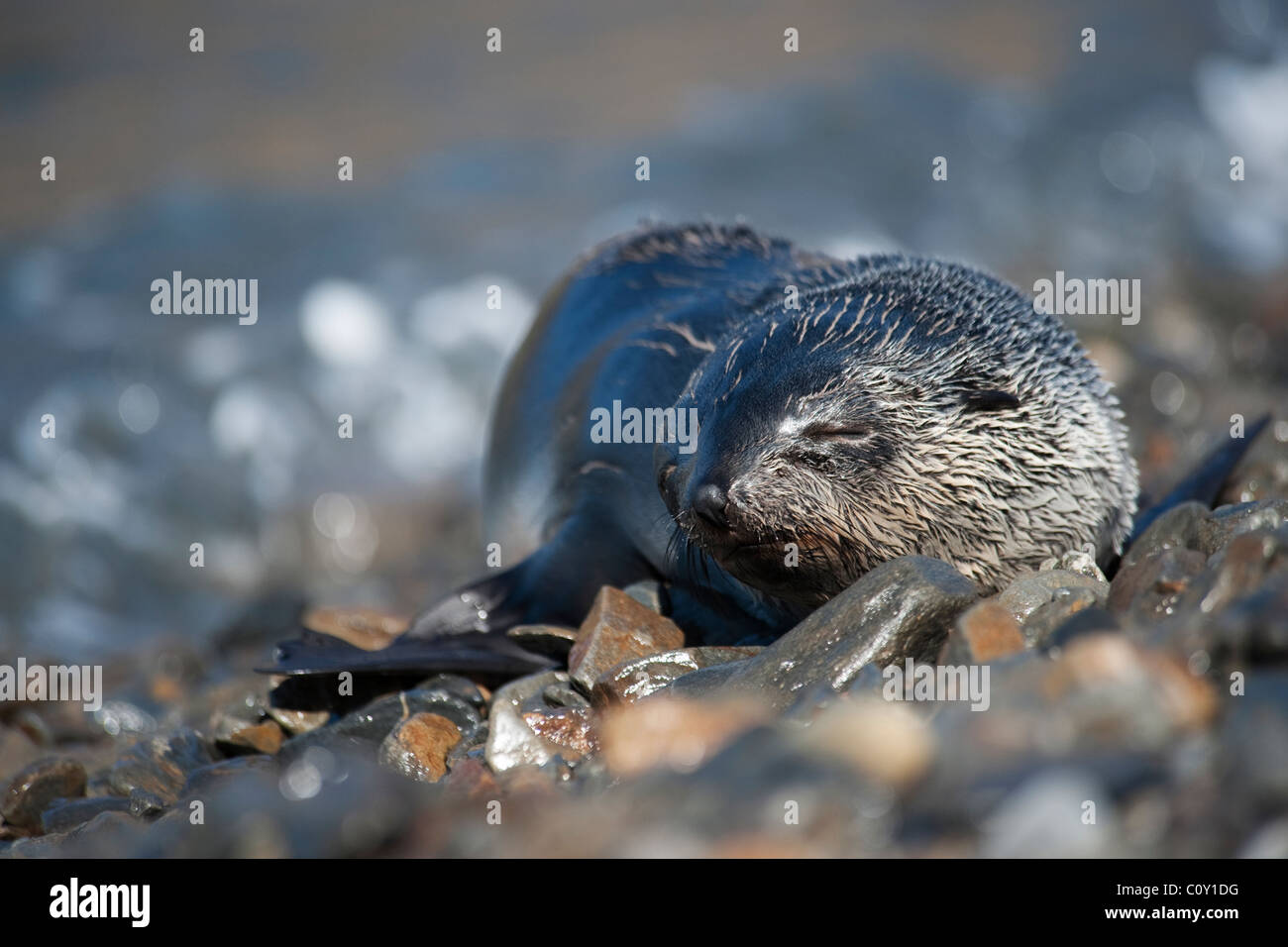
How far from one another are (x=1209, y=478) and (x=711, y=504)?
3.29 meters

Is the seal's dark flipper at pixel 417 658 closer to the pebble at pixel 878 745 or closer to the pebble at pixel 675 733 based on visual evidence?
the pebble at pixel 675 733

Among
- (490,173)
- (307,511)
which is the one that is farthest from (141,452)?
(490,173)

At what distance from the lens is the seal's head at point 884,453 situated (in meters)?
5.14

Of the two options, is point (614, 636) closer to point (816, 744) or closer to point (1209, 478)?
point (816, 744)

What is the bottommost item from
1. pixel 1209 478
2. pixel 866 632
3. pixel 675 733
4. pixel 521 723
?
pixel 521 723

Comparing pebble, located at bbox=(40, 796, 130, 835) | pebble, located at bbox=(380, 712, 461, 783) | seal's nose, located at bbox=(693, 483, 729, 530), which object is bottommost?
pebble, located at bbox=(40, 796, 130, 835)

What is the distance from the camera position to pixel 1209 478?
6.91m

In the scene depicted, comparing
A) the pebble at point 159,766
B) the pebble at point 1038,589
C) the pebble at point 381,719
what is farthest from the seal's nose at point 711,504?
the pebble at point 159,766

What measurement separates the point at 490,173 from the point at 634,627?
14.9 metres

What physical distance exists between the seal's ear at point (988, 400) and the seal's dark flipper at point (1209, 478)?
141 cm

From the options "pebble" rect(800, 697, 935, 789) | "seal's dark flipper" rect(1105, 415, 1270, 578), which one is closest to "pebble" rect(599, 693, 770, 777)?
"pebble" rect(800, 697, 935, 789)

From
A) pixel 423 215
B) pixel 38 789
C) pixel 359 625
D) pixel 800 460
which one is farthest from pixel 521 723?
pixel 423 215

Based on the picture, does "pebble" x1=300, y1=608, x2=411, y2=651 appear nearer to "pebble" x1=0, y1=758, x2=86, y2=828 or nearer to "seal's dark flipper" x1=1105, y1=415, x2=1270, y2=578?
"pebble" x1=0, y1=758, x2=86, y2=828

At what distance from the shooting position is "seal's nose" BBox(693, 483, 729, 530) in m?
4.98
